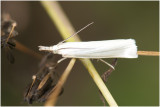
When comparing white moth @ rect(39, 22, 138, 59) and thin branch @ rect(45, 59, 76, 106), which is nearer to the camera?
thin branch @ rect(45, 59, 76, 106)

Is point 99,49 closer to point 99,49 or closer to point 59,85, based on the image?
point 99,49

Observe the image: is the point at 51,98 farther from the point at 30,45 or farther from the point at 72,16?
the point at 72,16

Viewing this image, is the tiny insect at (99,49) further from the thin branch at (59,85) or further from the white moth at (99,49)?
the thin branch at (59,85)

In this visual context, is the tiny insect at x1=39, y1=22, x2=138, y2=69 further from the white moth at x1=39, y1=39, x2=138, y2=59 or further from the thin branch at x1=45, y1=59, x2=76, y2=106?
the thin branch at x1=45, y1=59, x2=76, y2=106

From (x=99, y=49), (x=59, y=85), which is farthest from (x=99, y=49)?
(x=59, y=85)

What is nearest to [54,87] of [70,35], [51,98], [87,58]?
[51,98]

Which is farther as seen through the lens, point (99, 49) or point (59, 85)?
point (99, 49)

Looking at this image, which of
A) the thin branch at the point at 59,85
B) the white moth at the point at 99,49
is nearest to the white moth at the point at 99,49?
the white moth at the point at 99,49

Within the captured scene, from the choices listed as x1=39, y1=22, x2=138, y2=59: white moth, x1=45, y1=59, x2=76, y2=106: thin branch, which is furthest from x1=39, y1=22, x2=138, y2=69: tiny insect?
x1=45, y1=59, x2=76, y2=106: thin branch

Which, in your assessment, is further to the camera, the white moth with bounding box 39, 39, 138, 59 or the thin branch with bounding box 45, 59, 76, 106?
the white moth with bounding box 39, 39, 138, 59

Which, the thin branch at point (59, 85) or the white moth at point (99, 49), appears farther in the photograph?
the white moth at point (99, 49)

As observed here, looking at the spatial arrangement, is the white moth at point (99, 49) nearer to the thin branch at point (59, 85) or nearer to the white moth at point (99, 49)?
the white moth at point (99, 49)

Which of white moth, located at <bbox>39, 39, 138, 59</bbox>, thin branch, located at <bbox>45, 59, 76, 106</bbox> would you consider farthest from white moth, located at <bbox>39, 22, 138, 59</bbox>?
thin branch, located at <bbox>45, 59, 76, 106</bbox>
